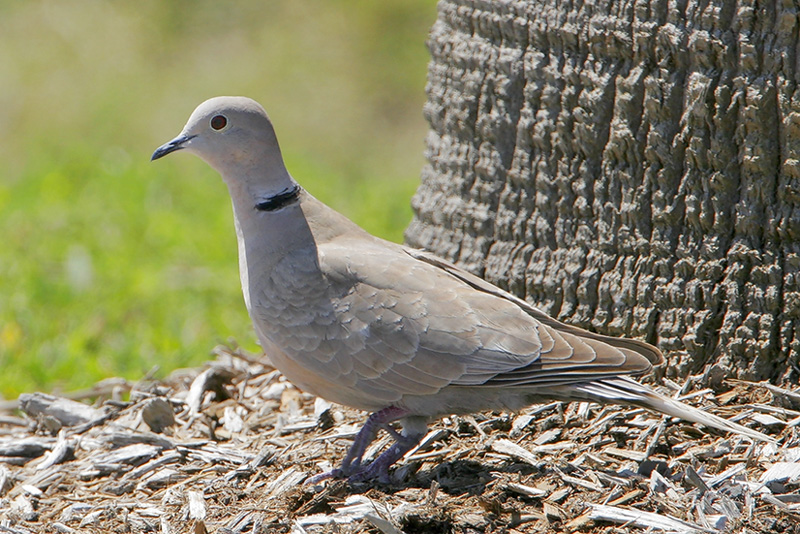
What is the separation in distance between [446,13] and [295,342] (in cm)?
161

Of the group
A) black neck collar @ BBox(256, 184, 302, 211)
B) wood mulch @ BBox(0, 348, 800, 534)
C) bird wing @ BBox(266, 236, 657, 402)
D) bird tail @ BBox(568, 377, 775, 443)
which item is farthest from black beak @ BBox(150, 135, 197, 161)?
bird tail @ BBox(568, 377, 775, 443)

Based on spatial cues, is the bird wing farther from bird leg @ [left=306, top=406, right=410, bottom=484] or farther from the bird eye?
the bird eye

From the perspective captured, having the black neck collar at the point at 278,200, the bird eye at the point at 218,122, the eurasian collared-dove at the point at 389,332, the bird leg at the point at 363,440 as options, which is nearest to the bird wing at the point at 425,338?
the eurasian collared-dove at the point at 389,332

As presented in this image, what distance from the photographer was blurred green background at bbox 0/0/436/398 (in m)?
5.73

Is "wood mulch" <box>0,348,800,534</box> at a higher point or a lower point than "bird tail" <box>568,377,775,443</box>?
lower

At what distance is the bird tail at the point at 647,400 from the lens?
311 cm

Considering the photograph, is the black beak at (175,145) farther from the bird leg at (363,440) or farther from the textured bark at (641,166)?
the bird leg at (363,440)

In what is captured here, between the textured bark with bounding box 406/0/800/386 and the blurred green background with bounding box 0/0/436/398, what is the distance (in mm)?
2147

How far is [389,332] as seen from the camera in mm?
3359

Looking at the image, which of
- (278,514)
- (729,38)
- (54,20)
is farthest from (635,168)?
(54,20)

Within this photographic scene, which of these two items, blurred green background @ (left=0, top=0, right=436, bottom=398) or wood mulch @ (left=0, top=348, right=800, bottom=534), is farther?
blurred green background @ (left=0, top=0, right=436, bottom=398)

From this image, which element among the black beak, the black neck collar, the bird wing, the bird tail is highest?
the black beak

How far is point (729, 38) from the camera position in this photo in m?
3.20

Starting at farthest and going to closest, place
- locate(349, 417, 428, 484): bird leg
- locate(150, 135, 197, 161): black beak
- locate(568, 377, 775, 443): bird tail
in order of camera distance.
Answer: locate(150, 135, 197, 161): black beak, locate(349, 417, 428, 484): bird leg, locate(568, 377, 775, 443): bird tail
